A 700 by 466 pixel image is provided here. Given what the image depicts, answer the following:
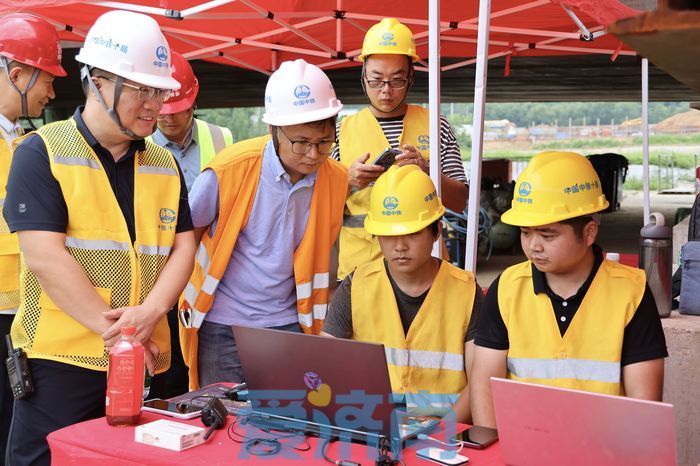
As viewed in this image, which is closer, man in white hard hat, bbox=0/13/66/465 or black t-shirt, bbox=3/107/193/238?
black t-shirt, bbox=3/107/193/238

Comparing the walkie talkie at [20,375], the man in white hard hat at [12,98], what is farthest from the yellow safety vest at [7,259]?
the walkie talkie at [20,375]

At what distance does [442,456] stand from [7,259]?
2238 mm

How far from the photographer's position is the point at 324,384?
2.30 m

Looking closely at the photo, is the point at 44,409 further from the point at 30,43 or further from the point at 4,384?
the point at 30,43

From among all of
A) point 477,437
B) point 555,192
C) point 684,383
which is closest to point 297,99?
point 555,192

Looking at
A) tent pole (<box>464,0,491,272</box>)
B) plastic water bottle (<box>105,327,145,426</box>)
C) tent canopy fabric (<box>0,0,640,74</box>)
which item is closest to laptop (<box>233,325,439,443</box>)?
plastic water bottle (<box>105,327,145,426</box>)

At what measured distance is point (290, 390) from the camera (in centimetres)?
241

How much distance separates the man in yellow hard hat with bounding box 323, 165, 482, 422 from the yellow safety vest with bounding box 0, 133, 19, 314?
1.43 metres

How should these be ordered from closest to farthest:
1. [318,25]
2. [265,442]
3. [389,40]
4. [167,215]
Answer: [265,442]
[167,215]
[389,40]
[318,25]

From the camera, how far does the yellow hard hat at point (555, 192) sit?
2621mm

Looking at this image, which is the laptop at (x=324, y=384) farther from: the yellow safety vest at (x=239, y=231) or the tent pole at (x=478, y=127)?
the tent pole at (x=478, y=127)

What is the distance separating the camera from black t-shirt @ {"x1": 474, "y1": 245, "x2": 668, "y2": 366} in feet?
8.55

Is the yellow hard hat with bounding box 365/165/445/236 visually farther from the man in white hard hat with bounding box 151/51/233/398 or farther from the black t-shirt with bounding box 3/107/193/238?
the man in white hard hat with bounding box 151/51/233/398

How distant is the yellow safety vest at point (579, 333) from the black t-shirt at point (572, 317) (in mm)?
18
